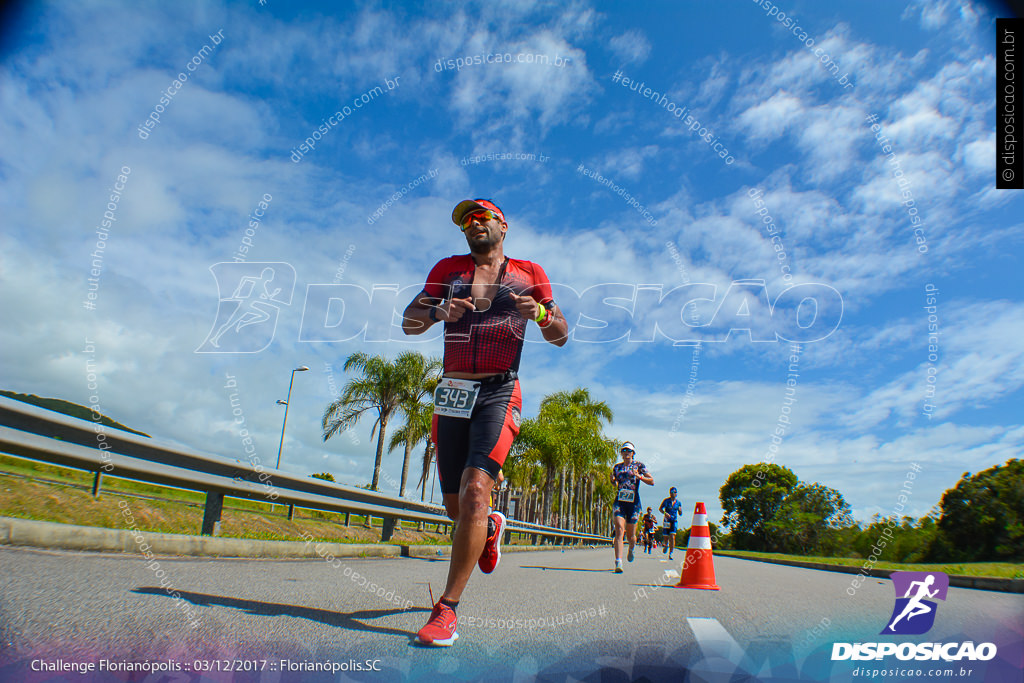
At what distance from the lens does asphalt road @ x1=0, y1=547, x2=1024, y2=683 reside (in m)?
1.91

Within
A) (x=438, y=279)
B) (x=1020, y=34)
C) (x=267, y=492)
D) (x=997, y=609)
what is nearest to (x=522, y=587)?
(x=267, y=492)

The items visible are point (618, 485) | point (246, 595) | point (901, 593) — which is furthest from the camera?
point (618, 485)

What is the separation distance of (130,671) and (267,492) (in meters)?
3.67

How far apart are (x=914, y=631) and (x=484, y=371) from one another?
244 cm

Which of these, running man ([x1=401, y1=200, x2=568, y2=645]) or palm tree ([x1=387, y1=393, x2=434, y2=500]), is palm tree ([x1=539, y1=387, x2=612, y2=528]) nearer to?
palm tree ([x1=387, y1=393, x2=434, y2=500])

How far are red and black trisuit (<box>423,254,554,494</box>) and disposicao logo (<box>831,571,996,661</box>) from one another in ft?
5.92

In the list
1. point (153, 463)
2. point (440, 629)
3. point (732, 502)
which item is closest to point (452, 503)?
point (440, 629)

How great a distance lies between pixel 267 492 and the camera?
5.21 m

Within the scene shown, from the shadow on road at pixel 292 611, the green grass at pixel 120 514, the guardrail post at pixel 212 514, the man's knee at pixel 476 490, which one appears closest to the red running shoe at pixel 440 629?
the shadow on road at pixel 292 611

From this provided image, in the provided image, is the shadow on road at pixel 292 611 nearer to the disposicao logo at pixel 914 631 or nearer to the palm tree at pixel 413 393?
the disposicao logo at pixel 914 631

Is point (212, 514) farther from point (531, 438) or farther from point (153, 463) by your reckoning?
point (531, 438)

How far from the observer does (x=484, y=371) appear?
323cm

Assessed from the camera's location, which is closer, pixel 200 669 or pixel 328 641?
pixel 200 669

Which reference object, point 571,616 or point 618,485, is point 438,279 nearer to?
point 571,616
